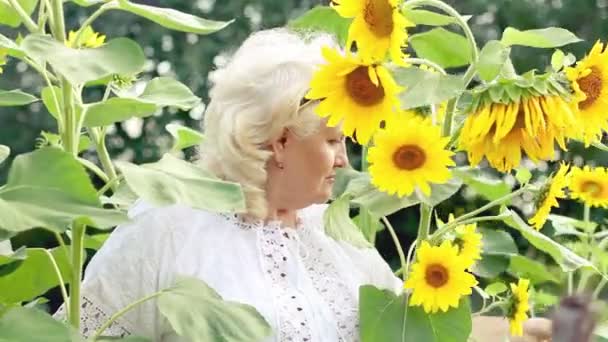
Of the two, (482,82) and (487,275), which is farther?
(487,275)

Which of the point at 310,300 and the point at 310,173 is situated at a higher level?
the point at 310,173

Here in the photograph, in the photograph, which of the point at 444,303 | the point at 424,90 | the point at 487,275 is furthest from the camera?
the point at 487,275

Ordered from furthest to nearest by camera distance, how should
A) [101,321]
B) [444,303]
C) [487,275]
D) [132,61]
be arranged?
1. [487,275]
2. [101,321]
3. [444,303]
4. [132,61]

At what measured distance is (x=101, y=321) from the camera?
137cm

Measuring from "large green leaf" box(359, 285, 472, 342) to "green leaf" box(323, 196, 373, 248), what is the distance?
6cm

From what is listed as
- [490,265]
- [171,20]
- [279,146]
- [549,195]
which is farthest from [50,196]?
[490,265]

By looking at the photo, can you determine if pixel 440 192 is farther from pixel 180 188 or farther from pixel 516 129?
pixel 180 188

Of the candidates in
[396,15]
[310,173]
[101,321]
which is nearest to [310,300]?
[310,173]

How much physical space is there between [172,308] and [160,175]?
144 mm

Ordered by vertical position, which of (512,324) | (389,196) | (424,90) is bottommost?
(512,324)

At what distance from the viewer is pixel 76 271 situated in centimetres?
122

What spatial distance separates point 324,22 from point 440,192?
14.2 inches

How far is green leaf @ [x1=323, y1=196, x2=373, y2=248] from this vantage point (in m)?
1.30

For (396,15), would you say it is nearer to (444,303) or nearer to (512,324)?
(444,303)
